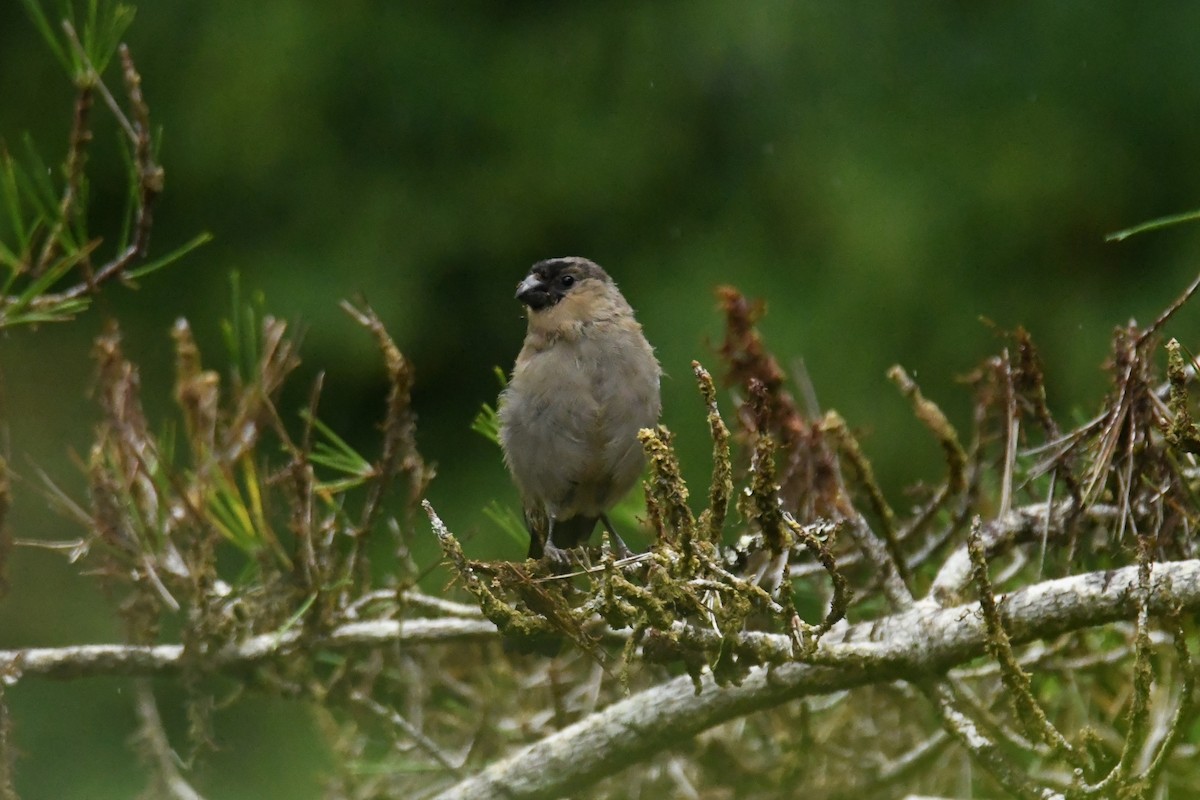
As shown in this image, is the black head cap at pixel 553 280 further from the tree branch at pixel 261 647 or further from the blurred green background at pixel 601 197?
the blurred green background at pixel 601 197

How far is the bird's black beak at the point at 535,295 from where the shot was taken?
12.1 feet

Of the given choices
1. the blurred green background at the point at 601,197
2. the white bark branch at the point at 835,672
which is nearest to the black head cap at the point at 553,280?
the white bark branch at the point at 835,672

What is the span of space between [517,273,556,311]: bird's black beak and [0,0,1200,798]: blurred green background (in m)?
2.02

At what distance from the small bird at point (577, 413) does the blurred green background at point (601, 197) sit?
2144mm

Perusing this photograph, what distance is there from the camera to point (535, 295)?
3.71 m

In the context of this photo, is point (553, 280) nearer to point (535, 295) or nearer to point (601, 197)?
point (535, 295)

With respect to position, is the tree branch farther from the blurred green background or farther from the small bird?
the blurred green background

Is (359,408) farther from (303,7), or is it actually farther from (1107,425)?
(1107,425)

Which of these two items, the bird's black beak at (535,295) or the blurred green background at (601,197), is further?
the blurred green background at (601,197)

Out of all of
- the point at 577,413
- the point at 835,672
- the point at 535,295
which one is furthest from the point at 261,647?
the point at 535,295

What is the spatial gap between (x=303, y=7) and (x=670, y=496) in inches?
226

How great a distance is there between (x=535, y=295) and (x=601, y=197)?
3.14 metres

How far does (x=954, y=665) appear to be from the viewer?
221cm

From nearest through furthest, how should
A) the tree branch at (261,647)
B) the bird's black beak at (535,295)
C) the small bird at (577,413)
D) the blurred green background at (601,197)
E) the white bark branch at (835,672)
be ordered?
the white bark branch at (835,672) → the tree branch at (261,647) → the small bird at (577,413) → the bird's black beak at (535,295) → the blurred green background at (601,197)
